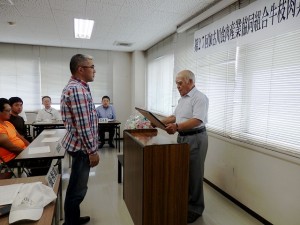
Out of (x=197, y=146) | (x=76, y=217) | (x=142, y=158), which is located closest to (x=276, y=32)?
(x=197, y=146)

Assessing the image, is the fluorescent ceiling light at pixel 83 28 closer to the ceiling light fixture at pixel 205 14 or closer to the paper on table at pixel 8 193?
the ceiling light fixture at pixel 205 14

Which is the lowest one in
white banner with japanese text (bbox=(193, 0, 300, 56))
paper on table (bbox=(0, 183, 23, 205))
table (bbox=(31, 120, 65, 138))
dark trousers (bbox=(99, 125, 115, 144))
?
dark trousers (bbox=(99, 125, 115, 144))

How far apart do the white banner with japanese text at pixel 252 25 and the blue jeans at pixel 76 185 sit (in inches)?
82.9

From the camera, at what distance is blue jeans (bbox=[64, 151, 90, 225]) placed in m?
1.94

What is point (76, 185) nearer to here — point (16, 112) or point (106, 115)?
point (16, 112)

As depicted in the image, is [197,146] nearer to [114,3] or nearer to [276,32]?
[276,32]

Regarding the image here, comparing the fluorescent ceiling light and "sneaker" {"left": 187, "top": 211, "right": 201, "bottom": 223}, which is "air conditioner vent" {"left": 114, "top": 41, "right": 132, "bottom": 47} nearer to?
the fluorescent ceiling light

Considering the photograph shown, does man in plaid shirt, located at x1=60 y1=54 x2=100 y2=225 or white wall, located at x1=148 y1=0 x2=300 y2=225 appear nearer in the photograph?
man in plaid shirt, located at x1=60 y1=54 x2=100 y2=225

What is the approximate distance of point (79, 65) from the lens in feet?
6.28

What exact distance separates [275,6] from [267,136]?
1.28 m

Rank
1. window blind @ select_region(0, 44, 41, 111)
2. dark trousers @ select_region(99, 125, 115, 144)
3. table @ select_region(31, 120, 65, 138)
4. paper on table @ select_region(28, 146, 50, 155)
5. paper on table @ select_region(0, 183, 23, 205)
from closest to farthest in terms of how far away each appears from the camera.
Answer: paper on table @ select_region(0, 183, 23, 205) < paper on table @ select_region(28, 146, 50, 155) < table @ select_region(31, 120, 65, 138) < dark trousers @ select_region(99, 125, 115, 144) < window blind @ select_region(0, 44, 41, 111)

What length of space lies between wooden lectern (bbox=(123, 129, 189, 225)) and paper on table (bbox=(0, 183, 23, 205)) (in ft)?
2.92

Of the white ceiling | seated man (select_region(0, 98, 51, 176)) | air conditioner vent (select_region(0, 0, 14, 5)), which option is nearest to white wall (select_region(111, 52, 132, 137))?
the white ceiling

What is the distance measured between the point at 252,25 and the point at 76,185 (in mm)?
2409
